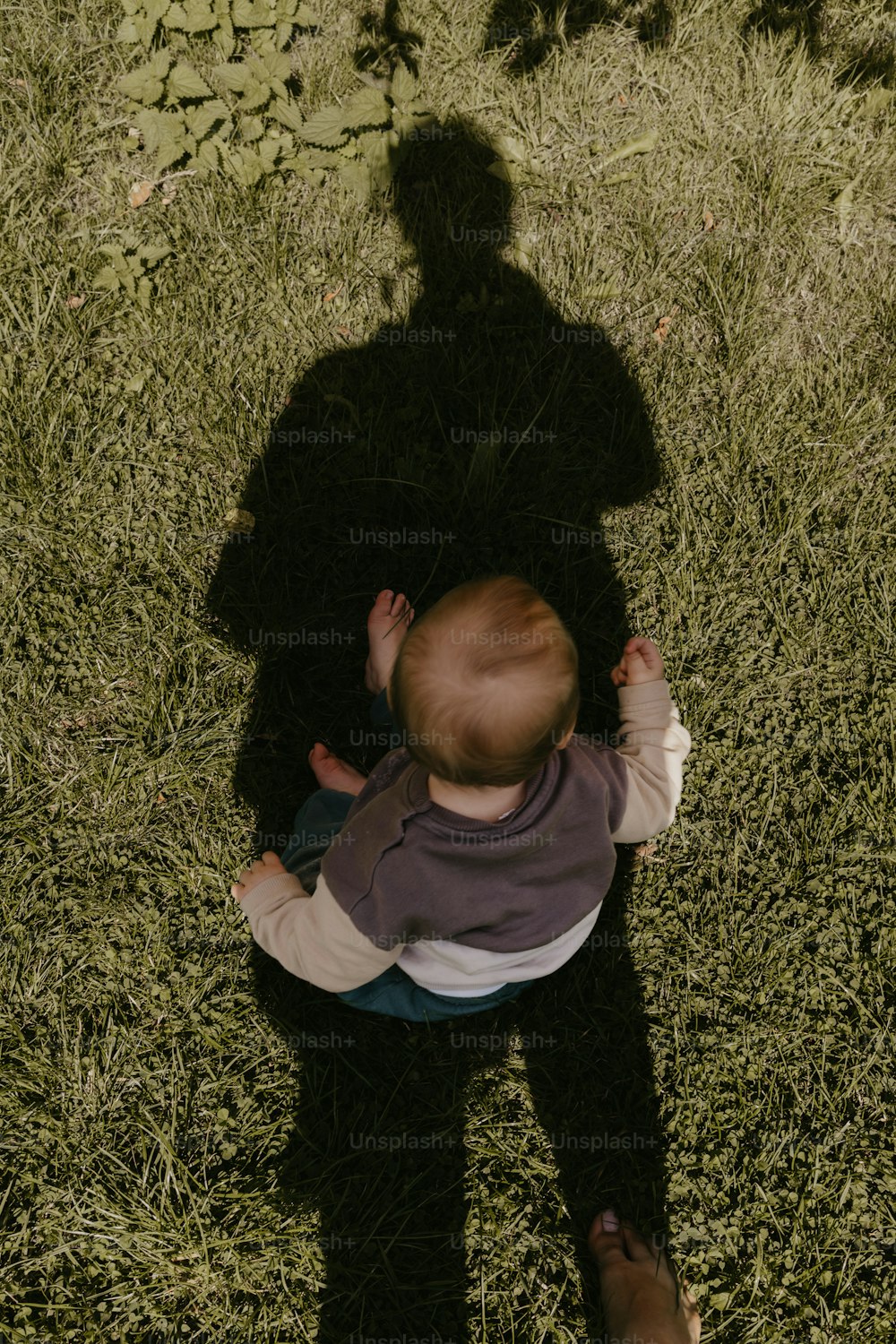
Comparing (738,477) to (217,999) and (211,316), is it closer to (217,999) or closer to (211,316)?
(211,316)

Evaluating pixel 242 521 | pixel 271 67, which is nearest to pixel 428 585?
pixel 242 521

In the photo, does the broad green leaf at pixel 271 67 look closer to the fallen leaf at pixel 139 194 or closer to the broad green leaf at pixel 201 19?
the broad green leaf at pixel 201 19

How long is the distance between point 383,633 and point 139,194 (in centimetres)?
214

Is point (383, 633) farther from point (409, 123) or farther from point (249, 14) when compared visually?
point (249, 14)

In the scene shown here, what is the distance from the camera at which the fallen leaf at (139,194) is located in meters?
3.55

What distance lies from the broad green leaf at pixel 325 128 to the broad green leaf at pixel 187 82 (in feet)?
1.42

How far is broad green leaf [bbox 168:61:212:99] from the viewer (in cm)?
348

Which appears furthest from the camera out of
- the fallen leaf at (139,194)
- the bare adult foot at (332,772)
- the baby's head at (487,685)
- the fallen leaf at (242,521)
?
the fallen leaf at (139,194)

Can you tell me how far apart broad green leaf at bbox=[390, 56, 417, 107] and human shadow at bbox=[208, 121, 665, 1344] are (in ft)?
0.63

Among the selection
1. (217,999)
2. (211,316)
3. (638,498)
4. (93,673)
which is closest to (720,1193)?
(217,999)

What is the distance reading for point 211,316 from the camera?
342 centimetres

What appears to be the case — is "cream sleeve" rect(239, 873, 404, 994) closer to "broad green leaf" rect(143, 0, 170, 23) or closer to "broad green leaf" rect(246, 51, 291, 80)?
"broad green leaf" rect(246, 51, 291, 80)

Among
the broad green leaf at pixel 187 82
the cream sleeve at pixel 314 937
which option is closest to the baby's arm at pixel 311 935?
the cream sleeve at pixel 314 937

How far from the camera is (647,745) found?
262 cm
